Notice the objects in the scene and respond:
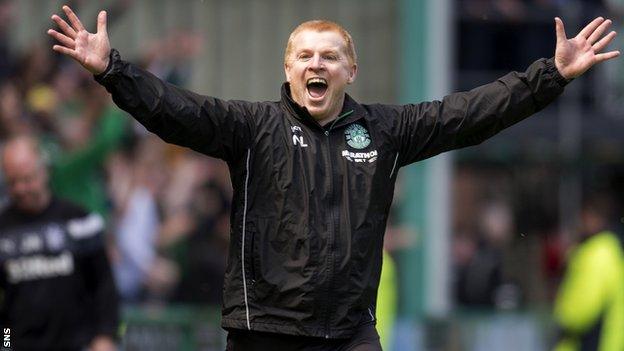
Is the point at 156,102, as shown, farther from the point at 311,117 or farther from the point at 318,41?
the point at 318,41

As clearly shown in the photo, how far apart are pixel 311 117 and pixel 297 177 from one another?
29 centimetres

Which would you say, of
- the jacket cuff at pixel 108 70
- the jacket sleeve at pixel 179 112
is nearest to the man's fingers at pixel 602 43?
the jacket sleeve at pixel 179 112

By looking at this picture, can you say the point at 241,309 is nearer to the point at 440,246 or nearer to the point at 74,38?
the point at 74,38

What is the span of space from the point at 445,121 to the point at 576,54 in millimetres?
667

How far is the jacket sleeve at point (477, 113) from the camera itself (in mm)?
Answer: 6809

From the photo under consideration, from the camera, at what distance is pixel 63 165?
44.7 ft

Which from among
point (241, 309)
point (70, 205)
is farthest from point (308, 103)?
point (70, 205)

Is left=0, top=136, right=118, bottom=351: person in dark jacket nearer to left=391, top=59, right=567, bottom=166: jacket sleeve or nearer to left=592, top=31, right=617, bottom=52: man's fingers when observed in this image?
left=391, top=59, right=567, bottom=166: jacket sleeve

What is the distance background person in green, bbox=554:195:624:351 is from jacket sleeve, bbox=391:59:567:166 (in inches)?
188

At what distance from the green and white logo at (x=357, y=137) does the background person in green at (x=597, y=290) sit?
5137mm

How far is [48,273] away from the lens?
9289mm

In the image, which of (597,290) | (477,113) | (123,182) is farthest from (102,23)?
(123,182)

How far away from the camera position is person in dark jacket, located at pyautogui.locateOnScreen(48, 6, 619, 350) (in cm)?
630

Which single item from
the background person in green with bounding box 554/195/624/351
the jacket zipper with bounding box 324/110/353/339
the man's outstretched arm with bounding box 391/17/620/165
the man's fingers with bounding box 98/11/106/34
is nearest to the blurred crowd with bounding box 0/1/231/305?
the background person in green with bounding box 554/195/624/351
